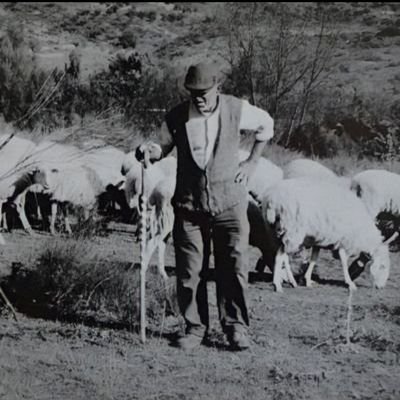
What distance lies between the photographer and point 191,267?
144 inches

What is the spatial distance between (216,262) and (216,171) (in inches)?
19.3

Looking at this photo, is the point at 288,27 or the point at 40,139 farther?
the point at 288,27

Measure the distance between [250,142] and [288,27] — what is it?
797mm

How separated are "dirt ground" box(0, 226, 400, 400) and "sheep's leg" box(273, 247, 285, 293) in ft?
1.30

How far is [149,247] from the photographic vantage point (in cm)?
499

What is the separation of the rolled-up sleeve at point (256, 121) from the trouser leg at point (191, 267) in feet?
1.61

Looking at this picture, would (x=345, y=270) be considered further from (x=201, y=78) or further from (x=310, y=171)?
(x=201, y=78)

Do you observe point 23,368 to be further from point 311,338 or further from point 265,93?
point 265,93

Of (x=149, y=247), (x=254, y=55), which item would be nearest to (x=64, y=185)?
(x=149, y=247)

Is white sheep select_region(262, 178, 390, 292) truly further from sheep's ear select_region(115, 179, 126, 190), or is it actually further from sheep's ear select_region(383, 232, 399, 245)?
sheep's ear select_region(115, 179, 126, 190)

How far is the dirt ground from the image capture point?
3227 mm

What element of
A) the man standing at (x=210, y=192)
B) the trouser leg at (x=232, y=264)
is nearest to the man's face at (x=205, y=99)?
the man standing at (x=210, y=192)

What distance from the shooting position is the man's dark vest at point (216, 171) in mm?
3482

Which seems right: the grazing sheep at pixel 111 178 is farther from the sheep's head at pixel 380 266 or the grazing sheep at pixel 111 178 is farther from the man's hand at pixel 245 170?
the man's hand at pixel 245 170
